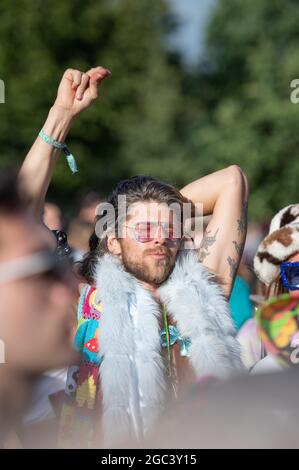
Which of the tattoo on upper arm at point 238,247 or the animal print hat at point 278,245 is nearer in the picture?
the tattoo on upper arm at point 238,247

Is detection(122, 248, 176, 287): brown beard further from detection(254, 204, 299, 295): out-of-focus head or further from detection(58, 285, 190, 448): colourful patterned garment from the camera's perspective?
detection(254, 204, 299, 295): out-of-focus head

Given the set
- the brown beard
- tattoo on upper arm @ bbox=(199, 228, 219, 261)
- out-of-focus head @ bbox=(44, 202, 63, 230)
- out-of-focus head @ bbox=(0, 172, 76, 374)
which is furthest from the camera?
out-of-focus head @ bbox=(44, 202, 63, 230)

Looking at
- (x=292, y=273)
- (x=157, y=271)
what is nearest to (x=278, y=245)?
(x=292, y=273)

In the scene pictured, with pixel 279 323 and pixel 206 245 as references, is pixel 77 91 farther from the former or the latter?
pixel 279 323

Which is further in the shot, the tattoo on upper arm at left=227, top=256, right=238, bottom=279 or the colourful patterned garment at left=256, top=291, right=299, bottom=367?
the tattoo on upper arm at left=227, top=256, right=238, bottom=279

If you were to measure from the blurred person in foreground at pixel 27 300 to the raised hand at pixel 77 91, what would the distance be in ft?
3.65

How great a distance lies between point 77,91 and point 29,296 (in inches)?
53.3

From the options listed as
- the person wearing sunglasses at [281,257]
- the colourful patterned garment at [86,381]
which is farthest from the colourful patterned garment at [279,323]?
the person wearing sunglasses at [281,257]

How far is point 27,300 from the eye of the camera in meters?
1.91

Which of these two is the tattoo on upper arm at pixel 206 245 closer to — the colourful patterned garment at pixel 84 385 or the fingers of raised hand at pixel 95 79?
the colourful patterned garment at pixel 84 385

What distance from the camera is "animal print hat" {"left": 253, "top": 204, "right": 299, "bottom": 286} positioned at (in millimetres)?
3680

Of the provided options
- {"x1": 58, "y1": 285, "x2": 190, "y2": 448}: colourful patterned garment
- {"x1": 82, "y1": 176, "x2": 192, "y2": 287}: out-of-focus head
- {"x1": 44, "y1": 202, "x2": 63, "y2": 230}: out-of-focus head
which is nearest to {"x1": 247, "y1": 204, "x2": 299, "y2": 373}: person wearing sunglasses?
Answer: {"x1": 82, "y1": 176, "x2": 192, "y2": 287}: out-of-focus head

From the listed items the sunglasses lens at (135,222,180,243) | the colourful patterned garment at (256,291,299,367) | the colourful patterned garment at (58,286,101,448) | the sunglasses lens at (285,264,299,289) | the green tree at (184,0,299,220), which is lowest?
the colourful patterned garment at (58,286,101,448)

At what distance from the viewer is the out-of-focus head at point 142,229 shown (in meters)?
3.08
